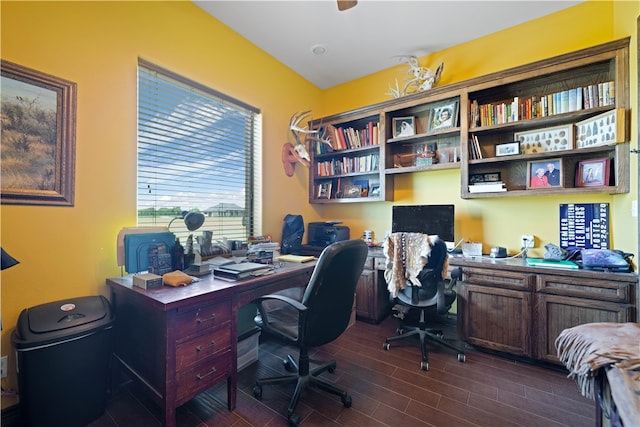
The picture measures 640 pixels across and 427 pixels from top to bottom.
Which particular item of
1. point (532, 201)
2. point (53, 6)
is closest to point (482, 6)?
point (532, 201)

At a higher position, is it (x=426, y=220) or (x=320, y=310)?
(x=426, y=220)

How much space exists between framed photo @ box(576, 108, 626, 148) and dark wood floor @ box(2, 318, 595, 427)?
1.78 m

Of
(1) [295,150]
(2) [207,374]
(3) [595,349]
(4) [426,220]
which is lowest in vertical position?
(2) [207,374]

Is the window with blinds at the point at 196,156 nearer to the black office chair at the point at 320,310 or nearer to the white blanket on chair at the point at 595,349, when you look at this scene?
the black office chair at the point at 320,310

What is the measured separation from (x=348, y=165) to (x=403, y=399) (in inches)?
99.3

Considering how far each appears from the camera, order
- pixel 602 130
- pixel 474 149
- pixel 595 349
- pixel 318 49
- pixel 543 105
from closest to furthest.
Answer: pixel 595 349, pixel 602 130, pixel 543 105, pixel 474 149, pixel 318 49

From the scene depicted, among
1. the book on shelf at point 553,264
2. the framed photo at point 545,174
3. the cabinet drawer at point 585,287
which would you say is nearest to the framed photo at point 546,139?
the framed photo at point 545,174

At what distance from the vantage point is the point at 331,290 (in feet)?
4.88

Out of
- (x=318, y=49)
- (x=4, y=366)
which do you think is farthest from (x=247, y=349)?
(x=318, y=49)

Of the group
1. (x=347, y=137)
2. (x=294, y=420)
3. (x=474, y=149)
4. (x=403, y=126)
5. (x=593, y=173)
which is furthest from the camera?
(x=347, y=137)

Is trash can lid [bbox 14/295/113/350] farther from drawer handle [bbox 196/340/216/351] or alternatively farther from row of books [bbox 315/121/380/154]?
row of books [bbox 315/121/380/154]

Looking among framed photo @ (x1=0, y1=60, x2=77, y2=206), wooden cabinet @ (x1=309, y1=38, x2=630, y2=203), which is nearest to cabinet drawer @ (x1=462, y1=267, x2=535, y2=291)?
wooden cabinet @ (x1=309, y1=38, x2=630, y2=203)

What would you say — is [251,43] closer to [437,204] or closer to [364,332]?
[437,204]

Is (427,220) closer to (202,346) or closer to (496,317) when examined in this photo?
(496,317)
